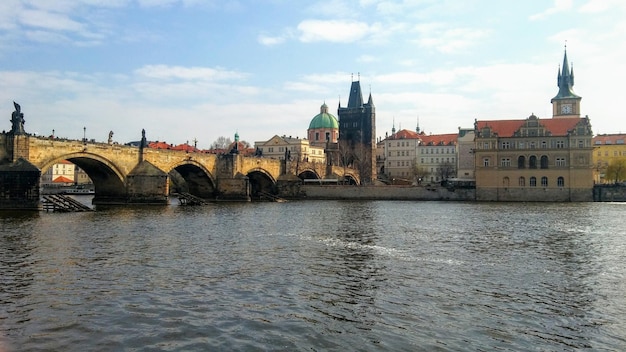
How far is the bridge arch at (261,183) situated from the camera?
85794 millimetres

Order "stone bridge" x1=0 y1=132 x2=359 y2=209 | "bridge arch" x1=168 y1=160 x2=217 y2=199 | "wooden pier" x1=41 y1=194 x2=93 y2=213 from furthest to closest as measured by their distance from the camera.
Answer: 1. "bridge arch" x1=168 y1=160 x2=217 y2=199
2. "wooden pier" x1=41 y1=194 x2=93 y2=213
3. "stone bridge" x1=0 y1=132 x2=359 y2=209

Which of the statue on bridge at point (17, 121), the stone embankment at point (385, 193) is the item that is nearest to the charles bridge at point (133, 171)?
the statue on bridge at point (17, 121)

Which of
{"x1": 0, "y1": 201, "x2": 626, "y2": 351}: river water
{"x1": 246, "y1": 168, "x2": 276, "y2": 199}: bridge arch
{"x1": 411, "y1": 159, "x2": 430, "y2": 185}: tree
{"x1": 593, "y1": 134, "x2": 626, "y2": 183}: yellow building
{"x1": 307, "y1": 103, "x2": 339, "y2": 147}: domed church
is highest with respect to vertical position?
{"x1": 307, "y1": 103, "x2": 339, "y2": 147}: domed church

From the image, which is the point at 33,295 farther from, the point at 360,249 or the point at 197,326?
the point at 360,249

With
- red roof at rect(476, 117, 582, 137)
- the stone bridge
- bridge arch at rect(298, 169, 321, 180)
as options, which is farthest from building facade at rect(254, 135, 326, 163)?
red roof at rect(476, 117, 582, 137)

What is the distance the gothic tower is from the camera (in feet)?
439

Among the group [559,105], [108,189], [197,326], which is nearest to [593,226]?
[197,326]

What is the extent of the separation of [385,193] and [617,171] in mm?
42162

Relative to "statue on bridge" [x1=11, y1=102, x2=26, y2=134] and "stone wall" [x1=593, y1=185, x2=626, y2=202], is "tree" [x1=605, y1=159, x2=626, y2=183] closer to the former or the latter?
"stone wall" [x1=593, y1=185, x2=626, y2=202]

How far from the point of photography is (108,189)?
57.2m

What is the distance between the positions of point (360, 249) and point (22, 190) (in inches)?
1185

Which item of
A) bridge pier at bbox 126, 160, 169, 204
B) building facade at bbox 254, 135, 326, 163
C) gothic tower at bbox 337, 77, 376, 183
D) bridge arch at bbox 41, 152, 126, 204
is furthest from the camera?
building facade at bbox 254, 135, 326, 163

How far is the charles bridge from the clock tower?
59.5 meters

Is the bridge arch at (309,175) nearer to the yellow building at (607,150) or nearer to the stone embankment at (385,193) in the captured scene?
the stone embankment at (385,193)
